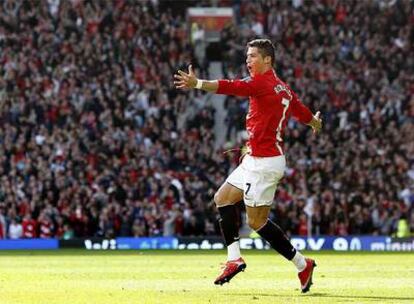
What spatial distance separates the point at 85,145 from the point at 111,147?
→ 2.60ft

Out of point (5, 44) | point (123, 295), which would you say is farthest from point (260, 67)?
point (5, 44)

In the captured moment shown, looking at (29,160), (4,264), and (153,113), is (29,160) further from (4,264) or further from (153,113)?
(4,264)

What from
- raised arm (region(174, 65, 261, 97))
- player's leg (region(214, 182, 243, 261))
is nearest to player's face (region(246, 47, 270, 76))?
raised arm (region(174, 65, 261, 97))

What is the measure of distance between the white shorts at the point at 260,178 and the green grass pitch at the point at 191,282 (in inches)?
42.5

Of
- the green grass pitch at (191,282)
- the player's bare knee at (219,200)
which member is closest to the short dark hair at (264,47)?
the player's bare knee at (219,200)

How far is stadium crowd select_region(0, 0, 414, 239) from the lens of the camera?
31.8m

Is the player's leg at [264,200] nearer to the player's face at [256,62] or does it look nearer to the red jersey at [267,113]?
the red jersey at [267,113]

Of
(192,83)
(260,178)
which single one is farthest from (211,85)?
(260,178)

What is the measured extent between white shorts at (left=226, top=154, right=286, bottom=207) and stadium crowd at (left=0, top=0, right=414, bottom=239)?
18.3 metres

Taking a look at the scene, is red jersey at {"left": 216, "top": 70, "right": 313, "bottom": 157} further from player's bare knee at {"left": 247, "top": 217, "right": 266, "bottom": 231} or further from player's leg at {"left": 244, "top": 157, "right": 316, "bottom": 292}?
player's bare knee at {"left": 247, "top": 217, "right": 266, "bottom": 231}

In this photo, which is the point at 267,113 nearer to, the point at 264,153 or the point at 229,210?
the point at 264,153

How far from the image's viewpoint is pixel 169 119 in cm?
3538

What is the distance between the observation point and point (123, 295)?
12.4 metres

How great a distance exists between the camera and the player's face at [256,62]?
43.2 feet
